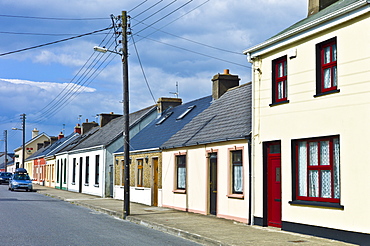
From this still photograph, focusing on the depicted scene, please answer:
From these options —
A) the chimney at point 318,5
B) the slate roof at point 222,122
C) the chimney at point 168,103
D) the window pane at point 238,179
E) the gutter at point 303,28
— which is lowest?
the window pane at point 238,179

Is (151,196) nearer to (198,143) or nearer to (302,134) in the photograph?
(198,143)

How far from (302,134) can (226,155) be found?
4840mm

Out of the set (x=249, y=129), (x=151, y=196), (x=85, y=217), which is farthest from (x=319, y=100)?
(x=151, y=196)

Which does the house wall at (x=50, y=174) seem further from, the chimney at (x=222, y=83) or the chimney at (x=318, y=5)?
the chimney at (x=318, y=5)

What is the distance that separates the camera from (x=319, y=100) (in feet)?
45.1

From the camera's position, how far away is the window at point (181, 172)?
2270cm

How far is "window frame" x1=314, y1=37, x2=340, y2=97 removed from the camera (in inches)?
524

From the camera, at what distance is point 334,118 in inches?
517

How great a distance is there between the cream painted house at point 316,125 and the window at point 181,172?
6482 mm

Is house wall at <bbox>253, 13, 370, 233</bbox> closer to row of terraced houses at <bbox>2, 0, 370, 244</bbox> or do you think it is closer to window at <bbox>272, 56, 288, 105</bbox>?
row of terraced houses at <bbox>2, 0, 370, 244</bbox>

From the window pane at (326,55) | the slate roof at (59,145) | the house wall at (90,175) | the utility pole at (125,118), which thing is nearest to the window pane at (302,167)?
the window pane at (326,55)

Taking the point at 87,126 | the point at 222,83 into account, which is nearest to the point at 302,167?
the point at 222,83

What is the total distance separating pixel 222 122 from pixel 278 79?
529cm

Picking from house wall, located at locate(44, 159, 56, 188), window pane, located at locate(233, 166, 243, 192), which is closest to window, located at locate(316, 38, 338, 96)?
window pane, located at locate(233, 166, 243, 192)
